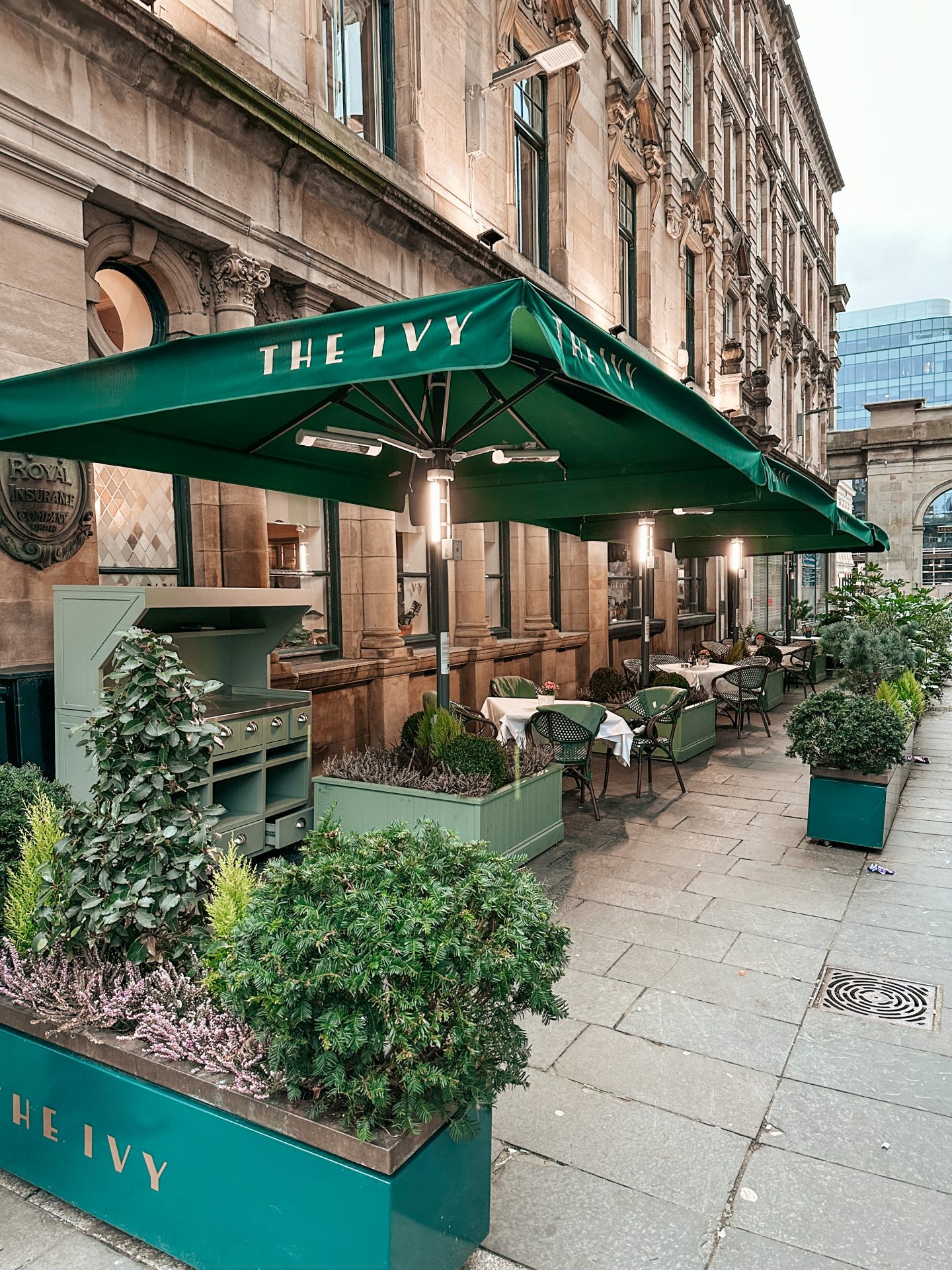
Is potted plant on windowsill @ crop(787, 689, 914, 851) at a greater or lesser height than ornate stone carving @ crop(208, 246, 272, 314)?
lesser

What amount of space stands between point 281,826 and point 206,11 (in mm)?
7221

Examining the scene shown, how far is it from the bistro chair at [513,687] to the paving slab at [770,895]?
4.12 meters

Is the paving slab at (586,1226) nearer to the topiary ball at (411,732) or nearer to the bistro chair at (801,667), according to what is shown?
the topiary ball at (411,732)

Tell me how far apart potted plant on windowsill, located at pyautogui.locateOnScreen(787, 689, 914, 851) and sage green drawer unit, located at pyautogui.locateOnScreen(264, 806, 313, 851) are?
4.27 metres

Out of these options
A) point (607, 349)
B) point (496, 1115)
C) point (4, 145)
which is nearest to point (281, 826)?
point (496, 1115)

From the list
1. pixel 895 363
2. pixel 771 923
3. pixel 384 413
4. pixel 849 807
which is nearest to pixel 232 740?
pixel 384 413

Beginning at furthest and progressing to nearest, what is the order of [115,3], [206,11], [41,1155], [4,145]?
1. [206,11]
2. [115,3]
3. [4,145]
4. [41,1155]

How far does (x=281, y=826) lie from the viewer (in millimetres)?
7078

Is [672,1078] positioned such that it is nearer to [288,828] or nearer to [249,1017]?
[249,1017]

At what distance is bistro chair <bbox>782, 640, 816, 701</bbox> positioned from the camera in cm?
1816

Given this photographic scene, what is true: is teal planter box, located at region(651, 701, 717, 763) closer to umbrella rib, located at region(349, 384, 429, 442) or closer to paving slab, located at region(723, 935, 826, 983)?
paving slab, located at region(723, 935, 826, 983)

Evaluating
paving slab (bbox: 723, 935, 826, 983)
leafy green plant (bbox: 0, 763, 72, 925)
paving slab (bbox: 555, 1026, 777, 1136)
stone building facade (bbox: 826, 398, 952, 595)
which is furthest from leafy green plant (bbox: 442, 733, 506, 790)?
stone building facade (bbox: 826, 398, 952, 595)

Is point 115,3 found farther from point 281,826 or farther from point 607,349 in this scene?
point 281,826

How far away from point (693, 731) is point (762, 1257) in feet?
28.8
